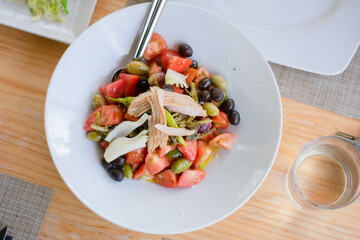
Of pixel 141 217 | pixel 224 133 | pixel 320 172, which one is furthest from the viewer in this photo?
pixel 320 172

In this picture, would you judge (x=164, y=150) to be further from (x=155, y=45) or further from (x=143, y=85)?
(x=155, y=45)

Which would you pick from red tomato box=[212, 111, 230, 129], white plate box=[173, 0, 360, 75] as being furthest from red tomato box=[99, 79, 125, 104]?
white plate box=[173, 0, 360, 75]

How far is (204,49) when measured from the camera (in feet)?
3.66

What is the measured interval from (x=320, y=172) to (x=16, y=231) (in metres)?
1.09

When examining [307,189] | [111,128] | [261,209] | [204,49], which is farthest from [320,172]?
[111,128]

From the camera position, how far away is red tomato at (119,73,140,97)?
105 cm

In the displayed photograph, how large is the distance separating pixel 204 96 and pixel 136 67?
0.23m

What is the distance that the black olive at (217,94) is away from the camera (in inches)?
41.1

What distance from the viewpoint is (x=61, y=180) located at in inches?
46.2

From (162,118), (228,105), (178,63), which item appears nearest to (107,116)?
(162,118)

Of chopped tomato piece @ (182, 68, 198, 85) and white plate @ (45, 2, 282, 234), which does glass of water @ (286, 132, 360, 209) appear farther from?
chopped tomato piece @ (182, 68, 198, 85)

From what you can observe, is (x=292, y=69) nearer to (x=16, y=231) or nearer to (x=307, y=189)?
(x=307, y=189)

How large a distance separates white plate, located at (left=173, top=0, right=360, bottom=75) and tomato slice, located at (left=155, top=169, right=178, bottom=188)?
1.83 ft

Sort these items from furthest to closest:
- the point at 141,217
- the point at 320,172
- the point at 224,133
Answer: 1. the point at 320,172
2. the point at 224,133
3. the point at 141,217
